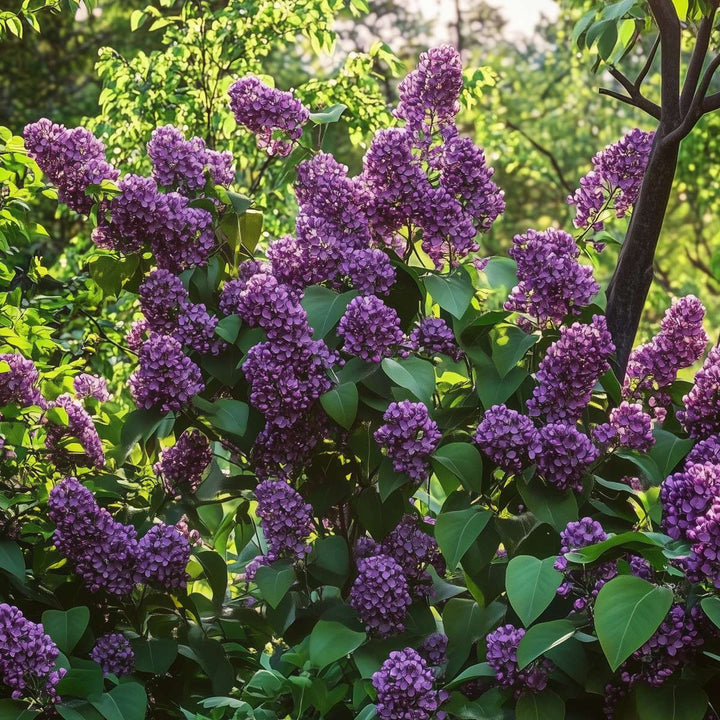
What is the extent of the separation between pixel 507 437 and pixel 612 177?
3.27 ft

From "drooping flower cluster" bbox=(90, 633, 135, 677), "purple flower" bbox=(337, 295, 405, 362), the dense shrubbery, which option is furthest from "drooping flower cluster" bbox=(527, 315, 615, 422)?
"drooping flower cluster" bbox=(90, 633, 135, 677)

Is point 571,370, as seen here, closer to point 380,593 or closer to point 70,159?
point 380,593

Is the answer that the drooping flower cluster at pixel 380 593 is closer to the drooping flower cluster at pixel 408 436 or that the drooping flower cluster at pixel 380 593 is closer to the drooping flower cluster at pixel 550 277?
the drooping flower cluster at pixel 408 436

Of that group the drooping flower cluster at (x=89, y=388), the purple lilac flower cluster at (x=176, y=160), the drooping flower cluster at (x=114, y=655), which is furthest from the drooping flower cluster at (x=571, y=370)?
the drooping flower cluster at (x=89, y=388)

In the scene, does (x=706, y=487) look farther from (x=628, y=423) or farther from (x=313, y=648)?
(x=313, y=648)

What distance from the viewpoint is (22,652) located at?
2.46 metres

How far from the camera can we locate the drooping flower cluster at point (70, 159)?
2.99m

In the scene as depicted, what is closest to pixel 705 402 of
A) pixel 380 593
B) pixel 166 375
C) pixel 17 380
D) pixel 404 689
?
pixel 380 593

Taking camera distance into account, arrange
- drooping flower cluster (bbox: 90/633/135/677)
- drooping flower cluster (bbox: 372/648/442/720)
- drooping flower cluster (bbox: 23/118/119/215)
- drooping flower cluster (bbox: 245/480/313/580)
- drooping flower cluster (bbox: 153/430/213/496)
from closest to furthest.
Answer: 1. drooping flower cluster (bbox: 372/648/442/720)
2. drooping flower cluster (bbox: 245/480/313/580)
3. drooping flower cluster (bbox: 90/633/135/677)
4. drooping flower cluster (bbox: 23/118/119/215)
5. drooping flower cluster (bbox: 153/430/213/496)

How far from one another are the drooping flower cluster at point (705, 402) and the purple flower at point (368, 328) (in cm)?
76

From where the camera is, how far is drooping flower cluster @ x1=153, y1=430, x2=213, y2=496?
311 centimetres

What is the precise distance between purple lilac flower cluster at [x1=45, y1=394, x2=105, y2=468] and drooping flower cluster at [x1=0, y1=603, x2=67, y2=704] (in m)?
0.71

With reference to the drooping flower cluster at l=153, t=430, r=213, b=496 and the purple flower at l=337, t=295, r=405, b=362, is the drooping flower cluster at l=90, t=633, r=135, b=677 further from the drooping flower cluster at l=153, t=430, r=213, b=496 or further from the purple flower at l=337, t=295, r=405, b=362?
the purple flower at l=337, t=295, r=405, b=362

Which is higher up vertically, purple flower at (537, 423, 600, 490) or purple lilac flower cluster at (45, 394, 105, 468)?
purple flower at (537, 423, 600, 490)
